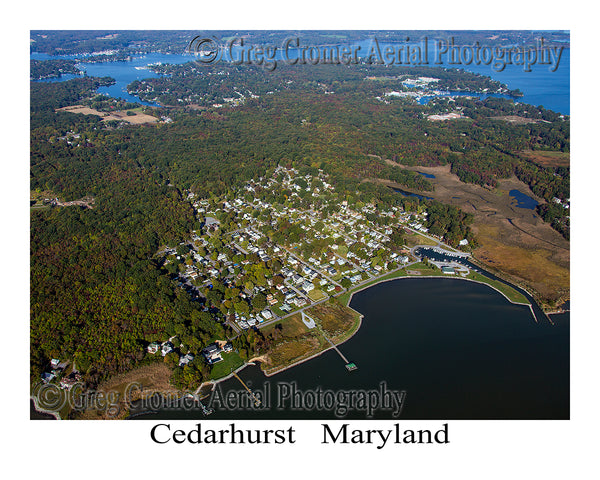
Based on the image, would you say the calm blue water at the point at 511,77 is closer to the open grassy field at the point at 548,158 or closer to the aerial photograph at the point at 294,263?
the aerial photograph at the point at 294,263

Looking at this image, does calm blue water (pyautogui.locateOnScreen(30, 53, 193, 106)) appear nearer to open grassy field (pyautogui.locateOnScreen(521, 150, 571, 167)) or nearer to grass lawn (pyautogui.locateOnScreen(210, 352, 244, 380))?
open grassy field (pyautogui.locateOnScreen(521, 150, 571, 167))

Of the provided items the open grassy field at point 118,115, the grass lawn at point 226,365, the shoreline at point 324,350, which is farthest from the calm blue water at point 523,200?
the open grassy field at point 118,115

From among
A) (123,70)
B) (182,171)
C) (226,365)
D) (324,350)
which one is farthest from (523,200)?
(123,70)

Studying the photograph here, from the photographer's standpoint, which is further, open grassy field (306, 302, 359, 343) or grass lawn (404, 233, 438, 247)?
grass lawn (404, 233, 438, 247)

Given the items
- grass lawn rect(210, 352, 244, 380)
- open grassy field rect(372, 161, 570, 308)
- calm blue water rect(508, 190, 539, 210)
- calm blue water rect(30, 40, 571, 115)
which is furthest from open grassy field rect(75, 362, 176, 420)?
calm blue water rect(30, 40, 571, 115)

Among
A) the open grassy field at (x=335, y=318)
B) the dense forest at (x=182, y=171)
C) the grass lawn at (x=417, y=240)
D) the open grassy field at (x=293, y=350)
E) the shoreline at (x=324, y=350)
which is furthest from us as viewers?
the grass lawn at (x=417, y=240)

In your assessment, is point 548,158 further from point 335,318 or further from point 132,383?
point 132,383

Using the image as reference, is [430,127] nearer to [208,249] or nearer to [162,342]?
[208,249]

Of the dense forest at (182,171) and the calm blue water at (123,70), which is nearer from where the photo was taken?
the dense forest at (182,171)
